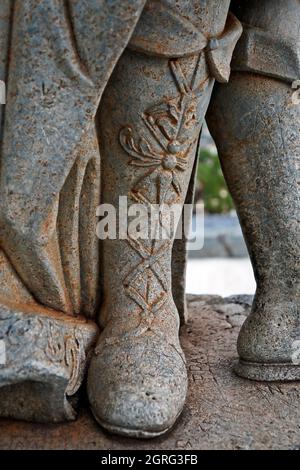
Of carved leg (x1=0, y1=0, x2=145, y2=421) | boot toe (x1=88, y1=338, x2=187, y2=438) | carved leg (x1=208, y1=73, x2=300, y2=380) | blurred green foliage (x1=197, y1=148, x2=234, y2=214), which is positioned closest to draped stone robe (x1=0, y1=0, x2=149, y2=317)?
carved leg (x1=0, y1=0, x2=145, y2=421)

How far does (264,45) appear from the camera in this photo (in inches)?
45.0

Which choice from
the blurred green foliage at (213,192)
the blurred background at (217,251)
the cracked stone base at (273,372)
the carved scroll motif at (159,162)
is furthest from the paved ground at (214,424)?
the blurred green foliage at (213,192)

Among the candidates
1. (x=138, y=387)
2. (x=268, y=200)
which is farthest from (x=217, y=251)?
(x=138, y=387)

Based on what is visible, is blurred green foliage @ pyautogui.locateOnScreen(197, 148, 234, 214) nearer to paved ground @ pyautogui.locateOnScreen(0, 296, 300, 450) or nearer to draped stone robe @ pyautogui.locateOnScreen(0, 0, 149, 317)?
paved ground @ pyautogui.locateOnScreen(0, 296, 300, 450)

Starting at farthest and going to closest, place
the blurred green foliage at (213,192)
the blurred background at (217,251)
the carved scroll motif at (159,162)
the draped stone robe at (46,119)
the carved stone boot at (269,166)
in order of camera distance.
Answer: the blurred green foliage at (213,192)
the blurred background at (217,251)
the carved stone boot at (269,166)
the carved scroll motif at (159,162)
the draped stone robe at (46,119)

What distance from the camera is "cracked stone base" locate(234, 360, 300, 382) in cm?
116

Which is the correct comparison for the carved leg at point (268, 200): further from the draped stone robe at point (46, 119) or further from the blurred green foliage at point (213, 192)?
the blurred green foliage at point (213, 192)

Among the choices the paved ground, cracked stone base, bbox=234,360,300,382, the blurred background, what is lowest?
the paved ground

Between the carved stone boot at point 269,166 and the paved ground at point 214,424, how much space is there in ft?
0.17

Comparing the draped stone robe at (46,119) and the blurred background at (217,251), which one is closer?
the draped stone robe at (46,119)

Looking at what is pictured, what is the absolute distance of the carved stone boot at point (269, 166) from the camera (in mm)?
1146

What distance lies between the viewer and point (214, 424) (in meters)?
1.03

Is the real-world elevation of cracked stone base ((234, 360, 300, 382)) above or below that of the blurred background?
below
